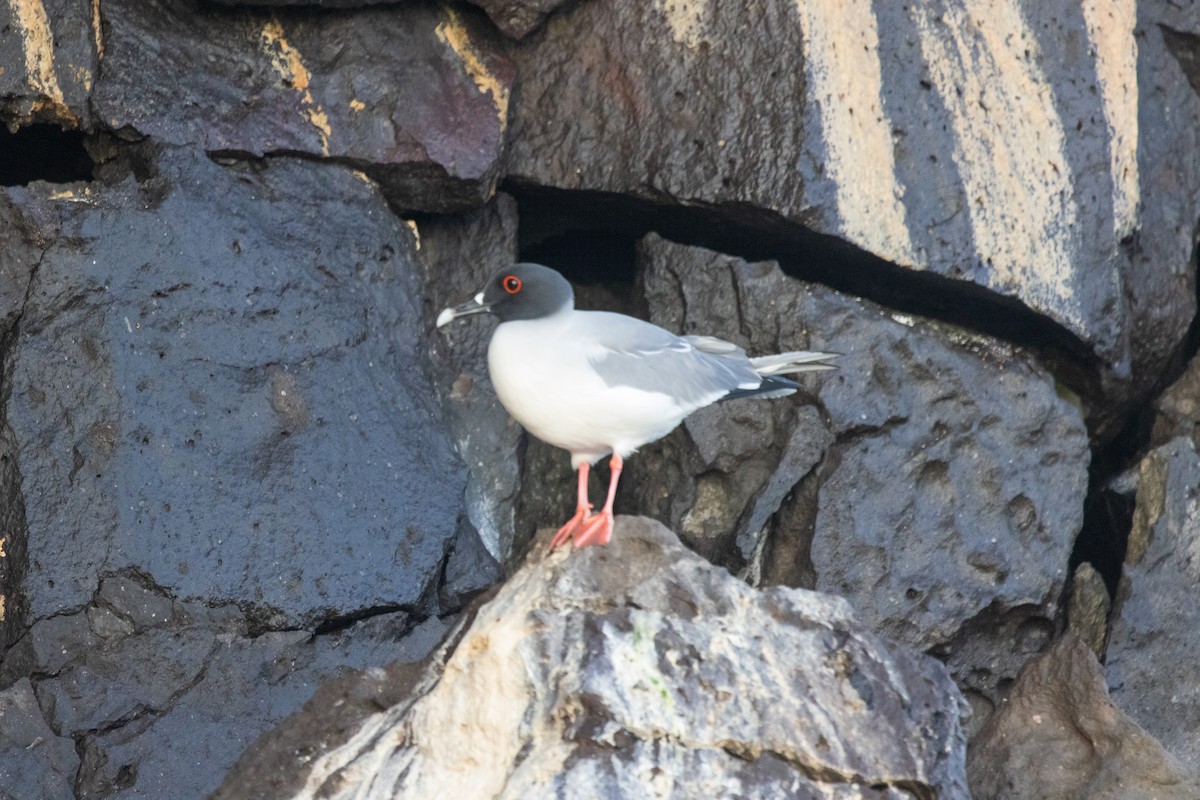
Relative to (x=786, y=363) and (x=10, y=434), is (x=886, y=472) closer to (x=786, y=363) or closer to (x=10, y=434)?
(x=786, y=363)

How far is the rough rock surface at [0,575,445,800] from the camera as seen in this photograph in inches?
201

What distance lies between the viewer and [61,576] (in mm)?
5223

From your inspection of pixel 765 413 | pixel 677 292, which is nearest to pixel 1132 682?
pixel 765 413

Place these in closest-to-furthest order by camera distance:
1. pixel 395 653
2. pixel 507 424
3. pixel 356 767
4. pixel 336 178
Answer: pixel 356 767, pixel 395 653, pixel 336 178, pixel 507 424

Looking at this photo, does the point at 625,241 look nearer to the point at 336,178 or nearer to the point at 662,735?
the point at 336,178

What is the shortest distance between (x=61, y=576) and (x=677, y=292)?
287 cm

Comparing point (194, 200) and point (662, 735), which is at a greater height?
point (194, 200)

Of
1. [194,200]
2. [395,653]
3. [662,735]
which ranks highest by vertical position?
[194,200]

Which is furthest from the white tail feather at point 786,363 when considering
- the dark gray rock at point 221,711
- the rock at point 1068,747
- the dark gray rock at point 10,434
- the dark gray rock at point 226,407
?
the dark gray rock at point 10,434

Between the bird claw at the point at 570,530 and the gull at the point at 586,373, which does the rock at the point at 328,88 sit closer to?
the gull at the point at 586,373

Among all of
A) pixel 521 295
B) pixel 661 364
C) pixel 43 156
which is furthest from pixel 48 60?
pixel 661 364

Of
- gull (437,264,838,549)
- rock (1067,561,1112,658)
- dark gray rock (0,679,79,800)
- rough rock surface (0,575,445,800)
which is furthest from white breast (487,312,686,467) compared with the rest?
rock (1067,561,1112,658)

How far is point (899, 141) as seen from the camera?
21.4 feet

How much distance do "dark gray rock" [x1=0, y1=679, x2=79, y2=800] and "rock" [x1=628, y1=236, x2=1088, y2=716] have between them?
2689 millimetres
